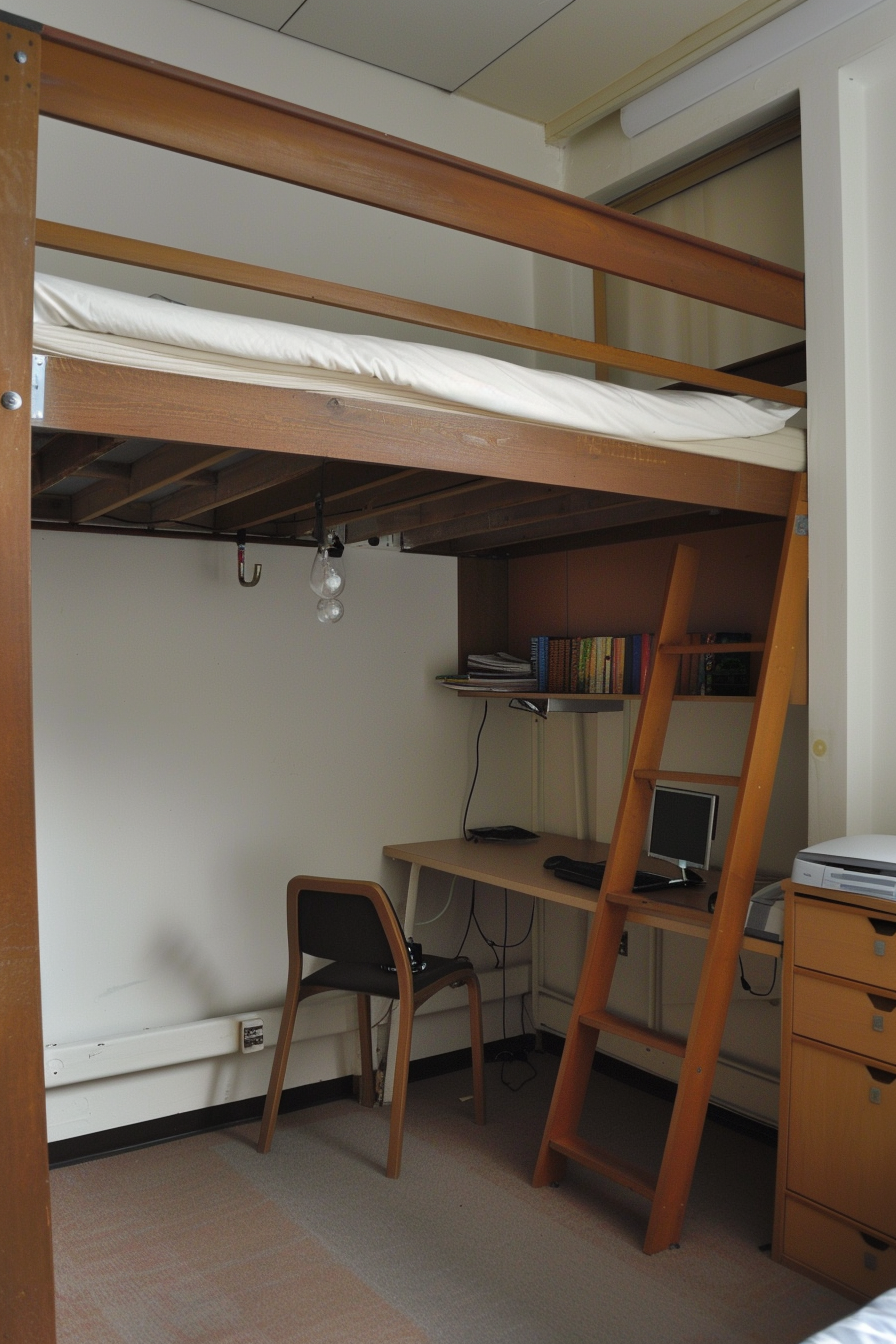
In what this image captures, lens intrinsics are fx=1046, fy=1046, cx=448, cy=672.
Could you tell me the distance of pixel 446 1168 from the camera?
122 inches

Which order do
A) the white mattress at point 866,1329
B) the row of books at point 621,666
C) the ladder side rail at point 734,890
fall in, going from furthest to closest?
the row of books at point 621,666, the ladder side rail at point 734,890, the white mattress at point 866,1329

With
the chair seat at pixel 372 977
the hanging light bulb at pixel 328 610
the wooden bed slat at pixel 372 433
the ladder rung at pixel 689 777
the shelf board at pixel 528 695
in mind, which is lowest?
the chair seat at pixel 372 977

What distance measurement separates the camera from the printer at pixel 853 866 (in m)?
2.31

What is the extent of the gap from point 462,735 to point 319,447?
2.26 metres

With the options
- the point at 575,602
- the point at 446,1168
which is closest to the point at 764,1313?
the point at 446,1168

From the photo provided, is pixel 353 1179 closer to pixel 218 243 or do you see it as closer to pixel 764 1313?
pixel 764 1313

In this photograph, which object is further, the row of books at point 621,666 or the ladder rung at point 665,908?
the row of books at point 621,666

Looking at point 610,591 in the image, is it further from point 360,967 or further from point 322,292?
point 322,292

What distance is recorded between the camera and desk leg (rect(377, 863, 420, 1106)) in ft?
11.7

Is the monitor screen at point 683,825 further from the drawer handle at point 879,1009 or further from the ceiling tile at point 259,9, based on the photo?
the ceiling tile at point 259,9

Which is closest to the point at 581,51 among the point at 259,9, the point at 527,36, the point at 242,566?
the point at 527,36

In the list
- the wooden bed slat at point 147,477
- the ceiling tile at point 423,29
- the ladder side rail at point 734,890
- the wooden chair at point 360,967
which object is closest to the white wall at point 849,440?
the ladder side rail at point 734,890

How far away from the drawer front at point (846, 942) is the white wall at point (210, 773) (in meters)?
1.76

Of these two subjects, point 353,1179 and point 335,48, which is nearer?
point 353,1179
